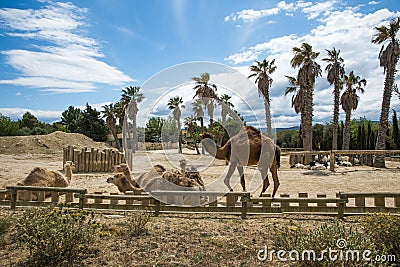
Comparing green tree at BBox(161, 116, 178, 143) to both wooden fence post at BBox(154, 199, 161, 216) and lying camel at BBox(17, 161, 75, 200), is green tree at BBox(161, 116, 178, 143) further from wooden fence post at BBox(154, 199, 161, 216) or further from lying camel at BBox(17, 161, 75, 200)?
lying camel at BBox(17, 161, 75, 200)

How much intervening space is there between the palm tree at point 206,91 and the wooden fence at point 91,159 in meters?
10.1

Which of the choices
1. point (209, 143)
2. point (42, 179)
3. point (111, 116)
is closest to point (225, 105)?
point (209, 143)

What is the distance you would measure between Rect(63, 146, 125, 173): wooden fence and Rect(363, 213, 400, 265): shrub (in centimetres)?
1306

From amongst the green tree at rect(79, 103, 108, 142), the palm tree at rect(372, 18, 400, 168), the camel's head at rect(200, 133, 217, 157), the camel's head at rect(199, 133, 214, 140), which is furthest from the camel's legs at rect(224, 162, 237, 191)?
the green tree at rect(79, 103, 108, 142)

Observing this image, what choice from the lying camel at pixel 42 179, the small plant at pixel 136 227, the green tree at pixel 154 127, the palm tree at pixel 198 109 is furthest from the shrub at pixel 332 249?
the lying camel at pixel 42 179

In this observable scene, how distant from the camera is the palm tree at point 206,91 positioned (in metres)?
6.07

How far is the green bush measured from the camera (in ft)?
13.0

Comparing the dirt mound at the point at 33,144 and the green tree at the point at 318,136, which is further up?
the green tree at the point at 318,136

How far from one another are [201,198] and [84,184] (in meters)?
5.99

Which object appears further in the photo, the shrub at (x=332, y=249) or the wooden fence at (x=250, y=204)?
the wooden fence at (x=250, y=204)

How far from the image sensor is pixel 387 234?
13.6 feet

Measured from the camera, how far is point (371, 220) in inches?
177

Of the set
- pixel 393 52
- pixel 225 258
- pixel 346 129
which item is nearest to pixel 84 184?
pixel 225 258

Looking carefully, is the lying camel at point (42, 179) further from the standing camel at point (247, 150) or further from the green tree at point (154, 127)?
the standing camel at point (247, 150)
